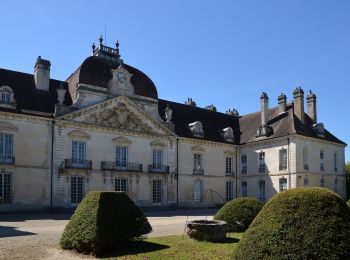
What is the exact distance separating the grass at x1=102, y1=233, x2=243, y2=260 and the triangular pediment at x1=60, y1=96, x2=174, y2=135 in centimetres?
1573

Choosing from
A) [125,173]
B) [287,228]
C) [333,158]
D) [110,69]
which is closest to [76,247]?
[287,228]

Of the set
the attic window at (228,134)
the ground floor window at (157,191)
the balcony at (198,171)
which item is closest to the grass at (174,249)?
the ground floor window at (157,191)

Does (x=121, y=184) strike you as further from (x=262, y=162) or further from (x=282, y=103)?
(x=282, y=103)

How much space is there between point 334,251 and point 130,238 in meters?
6.51

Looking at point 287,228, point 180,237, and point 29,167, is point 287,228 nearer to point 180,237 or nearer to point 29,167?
point 180,237

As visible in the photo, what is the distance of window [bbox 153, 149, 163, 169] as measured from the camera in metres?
30.8

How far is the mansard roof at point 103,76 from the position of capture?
28.1 meters

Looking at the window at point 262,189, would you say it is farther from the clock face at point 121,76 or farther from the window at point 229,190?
the clock face at point 121,76

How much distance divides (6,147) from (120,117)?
26.7ft

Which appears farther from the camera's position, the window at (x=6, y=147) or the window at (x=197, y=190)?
the window at (x=197, y=190)

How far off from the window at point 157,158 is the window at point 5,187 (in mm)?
10663

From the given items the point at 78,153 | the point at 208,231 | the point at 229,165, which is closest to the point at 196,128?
the point at 229,165

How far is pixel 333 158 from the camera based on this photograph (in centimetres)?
3528

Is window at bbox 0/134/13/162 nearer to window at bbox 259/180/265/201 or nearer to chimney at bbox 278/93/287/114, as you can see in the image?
window at bbox 259/180/265/201
